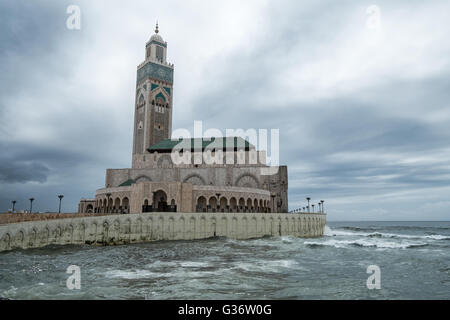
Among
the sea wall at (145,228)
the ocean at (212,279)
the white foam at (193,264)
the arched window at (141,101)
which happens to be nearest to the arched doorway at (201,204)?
the sea wall at (145,228)

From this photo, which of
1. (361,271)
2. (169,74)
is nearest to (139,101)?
(169,74)

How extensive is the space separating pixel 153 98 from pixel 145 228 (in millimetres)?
50898

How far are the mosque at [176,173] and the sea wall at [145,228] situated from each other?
8427 millimetres

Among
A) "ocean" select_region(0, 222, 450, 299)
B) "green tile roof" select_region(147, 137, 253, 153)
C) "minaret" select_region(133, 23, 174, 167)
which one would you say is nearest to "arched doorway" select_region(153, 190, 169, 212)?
"green tile roof" select_region(147, 137, 253, 153)

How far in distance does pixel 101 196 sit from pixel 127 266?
4283 centimetres

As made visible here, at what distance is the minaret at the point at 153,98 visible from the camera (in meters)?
76.2

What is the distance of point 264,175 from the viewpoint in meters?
60.7

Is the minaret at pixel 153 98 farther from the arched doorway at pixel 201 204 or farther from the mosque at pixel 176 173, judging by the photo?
the arched doorway at pixel 201 204

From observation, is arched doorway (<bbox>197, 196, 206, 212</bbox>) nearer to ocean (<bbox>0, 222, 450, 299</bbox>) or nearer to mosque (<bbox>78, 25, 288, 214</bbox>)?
mosque (<bbox>78, 25, 288, 214</bbox>)

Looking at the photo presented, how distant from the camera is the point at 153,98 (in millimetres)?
77750

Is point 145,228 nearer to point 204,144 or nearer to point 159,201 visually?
point 159,201

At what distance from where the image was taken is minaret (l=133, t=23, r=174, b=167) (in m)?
76.2

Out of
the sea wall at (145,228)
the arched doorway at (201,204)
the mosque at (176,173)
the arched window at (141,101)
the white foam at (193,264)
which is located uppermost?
the arched window at (141,101)

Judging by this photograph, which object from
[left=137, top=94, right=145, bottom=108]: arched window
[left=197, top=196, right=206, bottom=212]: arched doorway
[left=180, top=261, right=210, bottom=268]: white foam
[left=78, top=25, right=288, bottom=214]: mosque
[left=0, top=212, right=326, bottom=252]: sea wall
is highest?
[left=137, top=94, right=145, bottom=108]: arched window
